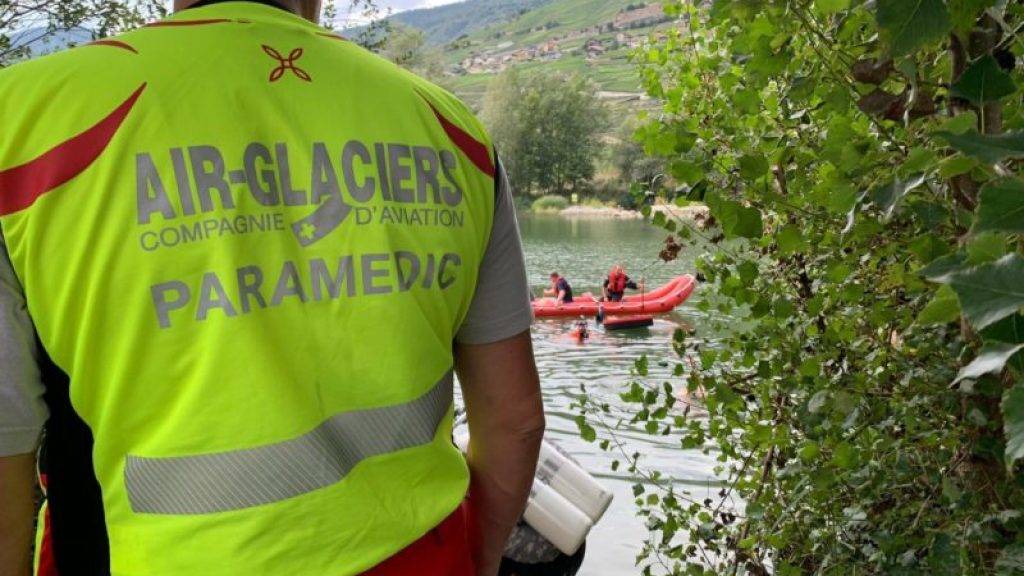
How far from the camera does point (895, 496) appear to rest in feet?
7.98

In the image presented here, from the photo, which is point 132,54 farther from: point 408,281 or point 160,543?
point 160,543

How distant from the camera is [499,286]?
1.52m

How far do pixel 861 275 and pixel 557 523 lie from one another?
1539 millimetres

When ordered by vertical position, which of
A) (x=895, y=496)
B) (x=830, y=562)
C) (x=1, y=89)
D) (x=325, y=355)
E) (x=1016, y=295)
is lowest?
(x=830, y=562)

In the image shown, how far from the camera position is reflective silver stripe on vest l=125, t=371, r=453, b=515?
45.4 inches

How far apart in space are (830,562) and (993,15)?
5.58ft

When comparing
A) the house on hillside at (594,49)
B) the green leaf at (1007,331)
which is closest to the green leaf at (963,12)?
the green leaf at (1007,331)

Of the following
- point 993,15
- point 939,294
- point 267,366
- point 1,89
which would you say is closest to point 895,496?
point 939,294

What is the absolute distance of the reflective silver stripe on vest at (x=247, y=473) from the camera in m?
1.15

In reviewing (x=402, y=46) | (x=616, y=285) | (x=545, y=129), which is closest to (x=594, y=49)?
(x=545, y=129)

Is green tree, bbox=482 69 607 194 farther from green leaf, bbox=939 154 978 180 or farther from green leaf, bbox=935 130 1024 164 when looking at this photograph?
green leaf, bbox=935 130 1024 164

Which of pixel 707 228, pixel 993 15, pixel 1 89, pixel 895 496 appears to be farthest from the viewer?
pixel 707 228

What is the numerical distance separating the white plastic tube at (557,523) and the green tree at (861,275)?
31 centimetres

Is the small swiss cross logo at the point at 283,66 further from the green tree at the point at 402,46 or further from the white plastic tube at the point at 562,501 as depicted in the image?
the white plastic tube at the point at 562,501
